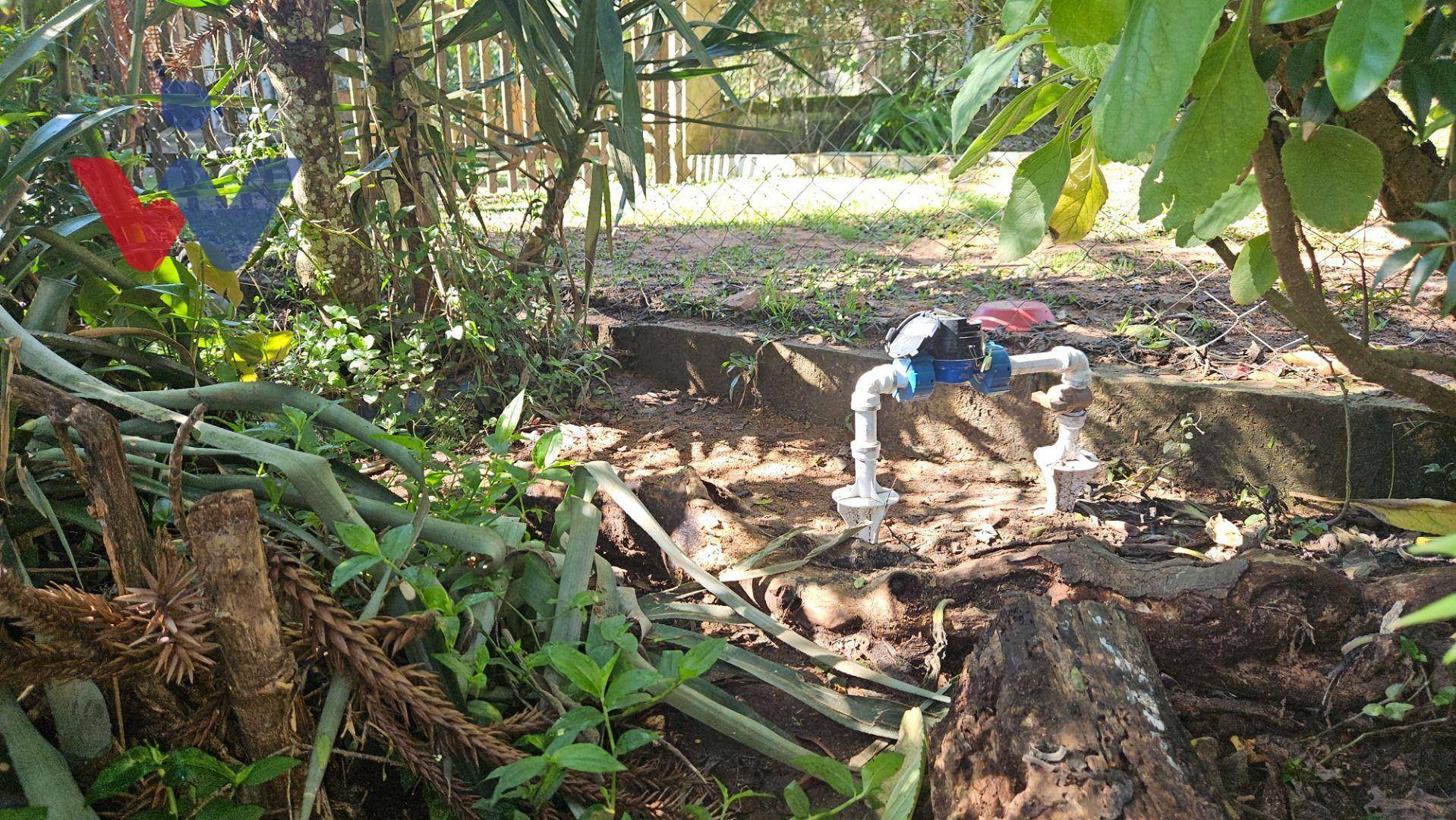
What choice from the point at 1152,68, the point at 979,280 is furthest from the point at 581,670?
the point at 979,280

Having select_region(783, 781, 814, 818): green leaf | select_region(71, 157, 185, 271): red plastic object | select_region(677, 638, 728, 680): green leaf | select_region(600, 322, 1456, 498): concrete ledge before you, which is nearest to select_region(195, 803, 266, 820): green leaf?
select_region(677, 638, 728, 680): green leaf

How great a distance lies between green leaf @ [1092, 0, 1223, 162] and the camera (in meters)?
0.83

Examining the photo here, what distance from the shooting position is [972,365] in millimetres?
2031

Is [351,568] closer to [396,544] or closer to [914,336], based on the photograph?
[396,544]

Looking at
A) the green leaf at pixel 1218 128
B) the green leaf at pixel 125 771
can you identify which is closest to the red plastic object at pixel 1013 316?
the green leaf at pixel 1218 128

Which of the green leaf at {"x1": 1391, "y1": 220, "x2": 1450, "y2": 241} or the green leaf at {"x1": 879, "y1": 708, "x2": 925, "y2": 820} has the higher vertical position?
the green leaf at {"x1": 1391, "y1": 220, "x2": 1450, "y2": 241}

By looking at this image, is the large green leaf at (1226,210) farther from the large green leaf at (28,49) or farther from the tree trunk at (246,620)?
the large green leaf at (28,49)

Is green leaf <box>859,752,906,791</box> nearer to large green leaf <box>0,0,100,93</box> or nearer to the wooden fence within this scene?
large green leaf <box>0,0,100,93</box>

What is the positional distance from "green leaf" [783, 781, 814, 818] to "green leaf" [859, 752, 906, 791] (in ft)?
0.28

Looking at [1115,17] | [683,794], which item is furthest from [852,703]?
[1115,17]

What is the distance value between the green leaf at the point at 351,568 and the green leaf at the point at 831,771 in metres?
0.64

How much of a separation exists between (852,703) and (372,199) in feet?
6.81

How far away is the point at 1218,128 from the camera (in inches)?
44.6

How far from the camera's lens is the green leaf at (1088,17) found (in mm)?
922
